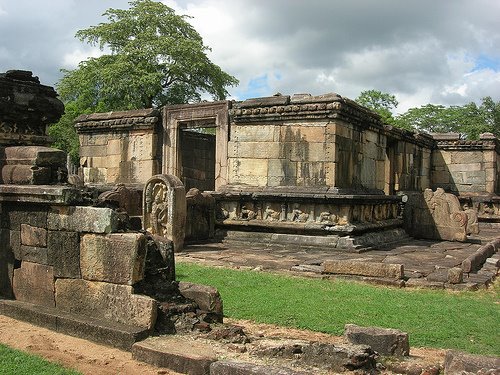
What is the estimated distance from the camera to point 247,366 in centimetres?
359

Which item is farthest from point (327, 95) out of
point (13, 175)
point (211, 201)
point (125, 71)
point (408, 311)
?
point (125, 71)

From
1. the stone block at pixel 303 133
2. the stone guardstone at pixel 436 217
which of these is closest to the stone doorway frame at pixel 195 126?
the stone block at pixel 303 133

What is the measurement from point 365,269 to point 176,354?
4300 mm

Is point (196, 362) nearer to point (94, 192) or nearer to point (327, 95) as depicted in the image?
point (94, 192)

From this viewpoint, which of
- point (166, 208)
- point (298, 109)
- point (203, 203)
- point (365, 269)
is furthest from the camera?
point (203, 203)

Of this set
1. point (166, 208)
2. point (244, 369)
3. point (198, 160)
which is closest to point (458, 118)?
point (198, 160)

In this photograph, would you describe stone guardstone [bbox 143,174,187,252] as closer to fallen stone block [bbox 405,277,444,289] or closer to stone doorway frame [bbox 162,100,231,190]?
Result: stone doorway frame [bbox 162,100,231,190]

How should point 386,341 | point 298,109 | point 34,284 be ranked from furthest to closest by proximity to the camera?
point 298,109
point 34,284
point 386,341

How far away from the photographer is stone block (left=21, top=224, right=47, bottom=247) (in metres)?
5.37

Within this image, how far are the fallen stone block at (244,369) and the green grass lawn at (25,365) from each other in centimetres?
107

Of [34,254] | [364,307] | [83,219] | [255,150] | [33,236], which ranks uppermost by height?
[255,150]

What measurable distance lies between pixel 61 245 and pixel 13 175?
1.25 metres

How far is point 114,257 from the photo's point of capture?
188 inches

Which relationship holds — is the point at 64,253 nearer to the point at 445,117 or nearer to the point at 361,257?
the point at 361,257
